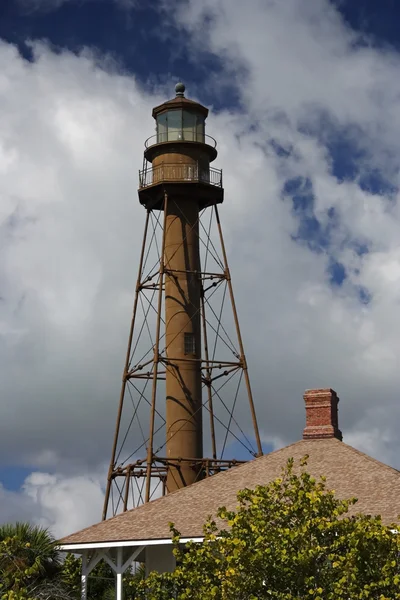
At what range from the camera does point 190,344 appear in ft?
134

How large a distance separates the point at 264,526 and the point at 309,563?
0.92 meters

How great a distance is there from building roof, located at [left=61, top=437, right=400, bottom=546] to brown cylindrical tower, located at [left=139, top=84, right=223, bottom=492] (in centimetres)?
726

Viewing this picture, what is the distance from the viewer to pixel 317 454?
32.5m

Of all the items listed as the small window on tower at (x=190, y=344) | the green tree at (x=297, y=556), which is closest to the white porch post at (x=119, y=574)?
the green tree at (x=297, y=556)

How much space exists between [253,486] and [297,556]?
12371mm

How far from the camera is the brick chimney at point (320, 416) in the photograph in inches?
1331

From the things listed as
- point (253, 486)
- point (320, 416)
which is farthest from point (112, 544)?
point (320, 416)

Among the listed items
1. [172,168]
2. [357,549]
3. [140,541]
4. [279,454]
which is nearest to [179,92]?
[172,168]

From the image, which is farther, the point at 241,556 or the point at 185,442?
the point at 185,442

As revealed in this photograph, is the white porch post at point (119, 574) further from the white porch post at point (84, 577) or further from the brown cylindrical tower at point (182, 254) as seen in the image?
the brown cylindrical tower at point (182, 254)

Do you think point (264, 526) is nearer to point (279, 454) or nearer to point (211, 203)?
point (279, 454)

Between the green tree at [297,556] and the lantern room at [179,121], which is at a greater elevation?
the lantern room at [179,121]

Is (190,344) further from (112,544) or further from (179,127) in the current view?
(112,544)

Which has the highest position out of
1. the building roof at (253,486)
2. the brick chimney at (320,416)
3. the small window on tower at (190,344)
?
the small window on tower at (190,344)
